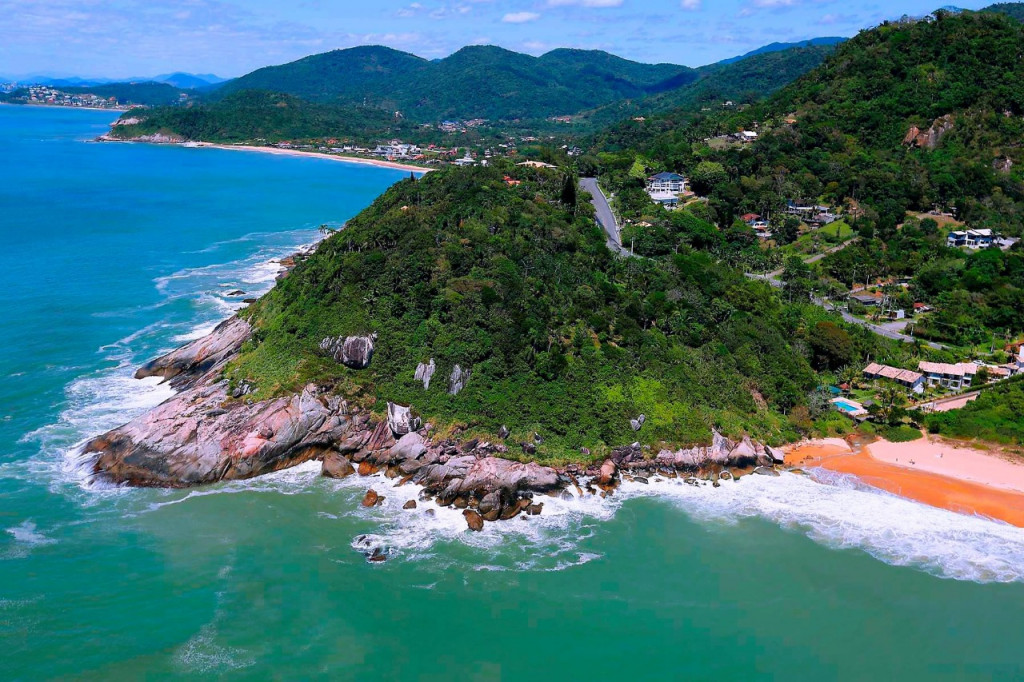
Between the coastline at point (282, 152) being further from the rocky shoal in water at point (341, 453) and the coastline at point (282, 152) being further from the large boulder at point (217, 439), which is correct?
the rocky shoal in water at point (341, 453)

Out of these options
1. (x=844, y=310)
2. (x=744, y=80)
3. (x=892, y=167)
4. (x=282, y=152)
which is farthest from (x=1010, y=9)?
(x=282, y=152)

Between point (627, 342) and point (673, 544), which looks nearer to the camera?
point (673, 544)

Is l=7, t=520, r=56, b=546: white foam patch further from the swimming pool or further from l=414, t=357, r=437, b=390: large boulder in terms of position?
the swimming pool

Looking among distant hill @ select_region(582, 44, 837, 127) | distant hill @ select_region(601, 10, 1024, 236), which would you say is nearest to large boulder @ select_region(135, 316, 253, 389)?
distant hill @ select_region(601, 10, 1024, 236)

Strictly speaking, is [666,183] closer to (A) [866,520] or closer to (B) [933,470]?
(B) [933,470]

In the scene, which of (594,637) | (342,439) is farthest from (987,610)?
(342,439)

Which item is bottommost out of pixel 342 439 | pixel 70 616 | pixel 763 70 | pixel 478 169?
pixel 70 616

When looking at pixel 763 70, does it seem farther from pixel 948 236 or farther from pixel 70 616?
pixel 70 616
